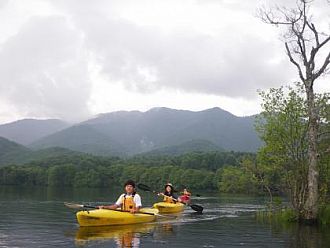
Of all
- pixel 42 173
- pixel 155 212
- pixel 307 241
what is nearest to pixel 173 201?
pixel 155 212

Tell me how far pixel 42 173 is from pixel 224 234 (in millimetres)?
111946

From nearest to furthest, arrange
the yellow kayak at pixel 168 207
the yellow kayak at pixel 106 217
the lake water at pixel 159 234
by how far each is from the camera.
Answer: the lake water at pixel 159 234 < the yellow kayak at pixel 106 217 < the yellow kayak at pixel 168 207

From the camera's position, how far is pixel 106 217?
22.8 m

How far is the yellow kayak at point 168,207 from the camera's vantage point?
1340 inches

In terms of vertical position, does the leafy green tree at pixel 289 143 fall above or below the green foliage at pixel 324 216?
above

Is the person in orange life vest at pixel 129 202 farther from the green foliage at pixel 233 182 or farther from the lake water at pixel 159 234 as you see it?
the green foliage at pixel 233 182

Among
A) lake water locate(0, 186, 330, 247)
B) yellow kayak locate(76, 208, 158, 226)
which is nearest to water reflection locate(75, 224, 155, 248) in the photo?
lake water locate(0, 186, 330, 247)

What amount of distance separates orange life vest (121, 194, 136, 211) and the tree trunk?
8920 millimetres

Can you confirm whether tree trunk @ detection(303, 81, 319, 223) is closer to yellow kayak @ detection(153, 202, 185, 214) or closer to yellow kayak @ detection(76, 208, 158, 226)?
yellow kayak @ detection(76, 208, 158, 226)

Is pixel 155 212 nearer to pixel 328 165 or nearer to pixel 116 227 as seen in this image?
pixel 116 227

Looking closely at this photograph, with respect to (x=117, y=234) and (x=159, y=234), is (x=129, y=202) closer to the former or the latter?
(x=159, y=234)

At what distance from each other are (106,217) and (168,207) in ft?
39.4

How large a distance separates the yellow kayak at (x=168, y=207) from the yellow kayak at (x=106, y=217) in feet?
28.1

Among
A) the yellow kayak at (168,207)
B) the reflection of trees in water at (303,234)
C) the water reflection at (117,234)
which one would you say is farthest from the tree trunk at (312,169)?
the yellow kayak at (168,207)
